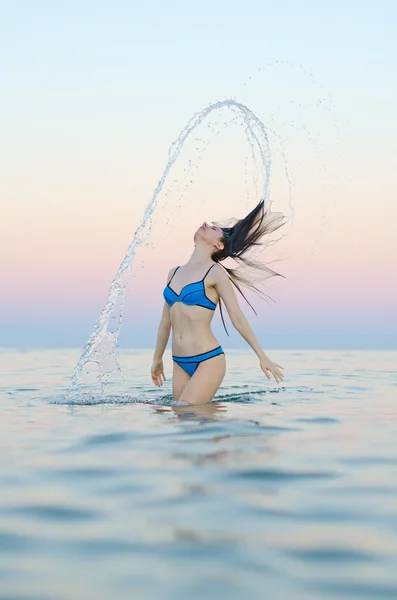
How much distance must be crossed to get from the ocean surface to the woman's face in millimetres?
2003

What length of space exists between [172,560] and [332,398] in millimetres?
6696

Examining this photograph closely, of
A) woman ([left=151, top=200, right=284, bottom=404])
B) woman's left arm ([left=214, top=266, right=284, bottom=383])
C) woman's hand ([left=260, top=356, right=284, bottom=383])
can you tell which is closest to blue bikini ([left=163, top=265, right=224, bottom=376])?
woman ([left=151, top=200, right=284, bottom=404])

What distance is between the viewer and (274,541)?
3227 millimetres

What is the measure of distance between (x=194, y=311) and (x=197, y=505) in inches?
175

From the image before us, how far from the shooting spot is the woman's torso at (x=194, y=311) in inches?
319

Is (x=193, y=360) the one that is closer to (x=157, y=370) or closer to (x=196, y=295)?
(x=196, y=295)

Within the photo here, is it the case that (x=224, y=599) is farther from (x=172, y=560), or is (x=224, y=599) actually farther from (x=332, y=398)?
(x=332, y=398)

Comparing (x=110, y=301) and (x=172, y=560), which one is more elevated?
(x=110, y=301)

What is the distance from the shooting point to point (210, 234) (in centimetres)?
855

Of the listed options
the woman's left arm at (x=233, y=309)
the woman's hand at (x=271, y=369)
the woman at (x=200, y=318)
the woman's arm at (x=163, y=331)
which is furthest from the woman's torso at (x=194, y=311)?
the woman's hand at (x=271, y=369)

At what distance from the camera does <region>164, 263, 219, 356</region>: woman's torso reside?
26.6 feet

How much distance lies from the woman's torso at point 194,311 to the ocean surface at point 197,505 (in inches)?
34.3

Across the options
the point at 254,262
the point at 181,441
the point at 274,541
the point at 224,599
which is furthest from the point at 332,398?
the point at 224,599

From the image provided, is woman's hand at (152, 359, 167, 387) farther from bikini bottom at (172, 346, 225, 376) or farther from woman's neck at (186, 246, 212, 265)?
woman's neck at (186, 246, 212, 265)
